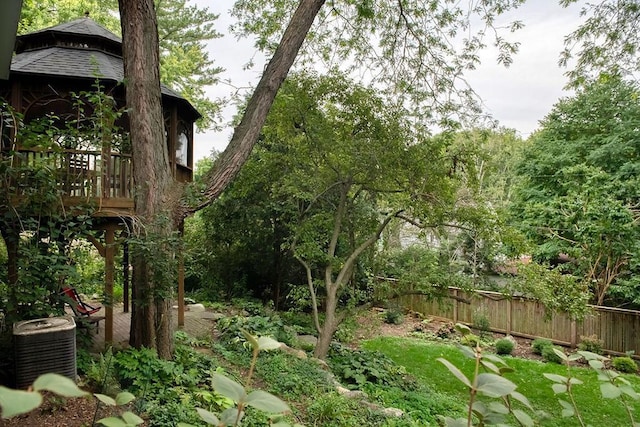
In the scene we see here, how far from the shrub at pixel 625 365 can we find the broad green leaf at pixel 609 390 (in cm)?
1002

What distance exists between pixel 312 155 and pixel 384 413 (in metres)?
4.46

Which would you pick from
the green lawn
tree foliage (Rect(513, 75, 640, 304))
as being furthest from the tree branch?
tree foliage (Rect(513, 75, 640, 304))

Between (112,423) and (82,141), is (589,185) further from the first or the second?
(112,423)

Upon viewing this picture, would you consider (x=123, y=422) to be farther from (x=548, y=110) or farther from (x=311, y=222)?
(x=548, y=110)

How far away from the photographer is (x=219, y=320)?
7.95 m

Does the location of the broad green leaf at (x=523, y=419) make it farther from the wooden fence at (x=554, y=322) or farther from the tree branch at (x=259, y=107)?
the wooden fence at (x=554, y=322)

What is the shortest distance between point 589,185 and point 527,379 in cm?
629

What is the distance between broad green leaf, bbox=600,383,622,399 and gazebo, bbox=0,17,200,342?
4.55m

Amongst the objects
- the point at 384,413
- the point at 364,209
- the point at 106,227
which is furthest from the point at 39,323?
the point at 364,209

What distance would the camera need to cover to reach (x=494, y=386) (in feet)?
2.51

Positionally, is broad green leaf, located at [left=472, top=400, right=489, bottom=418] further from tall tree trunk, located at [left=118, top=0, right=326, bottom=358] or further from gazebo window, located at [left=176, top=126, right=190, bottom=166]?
gazebo window, located at [left=176, top=126, right=190, bottom=166]

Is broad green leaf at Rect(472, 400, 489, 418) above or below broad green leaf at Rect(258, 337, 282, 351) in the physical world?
below

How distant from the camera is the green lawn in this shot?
21.3ft

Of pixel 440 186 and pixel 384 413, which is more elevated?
pixel 440 186
